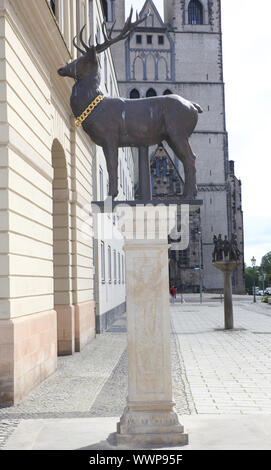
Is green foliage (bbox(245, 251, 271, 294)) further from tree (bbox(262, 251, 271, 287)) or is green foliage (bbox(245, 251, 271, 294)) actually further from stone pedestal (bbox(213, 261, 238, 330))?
stone pedestal (bbox(213, 261, 238, 330))

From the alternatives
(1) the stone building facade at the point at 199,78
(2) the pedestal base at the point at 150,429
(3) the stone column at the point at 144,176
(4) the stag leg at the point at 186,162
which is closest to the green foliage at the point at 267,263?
(1) the stone building facade at the point at 199,78

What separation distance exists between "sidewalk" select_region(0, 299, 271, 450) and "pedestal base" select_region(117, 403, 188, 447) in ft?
0.48

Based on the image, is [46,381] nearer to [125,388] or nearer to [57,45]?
[125,388]

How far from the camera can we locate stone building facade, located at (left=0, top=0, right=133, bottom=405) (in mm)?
8766

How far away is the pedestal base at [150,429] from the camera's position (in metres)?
5.90

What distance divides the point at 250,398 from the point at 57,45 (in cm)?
769

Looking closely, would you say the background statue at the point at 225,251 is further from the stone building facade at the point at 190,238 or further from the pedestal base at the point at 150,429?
the stone building facade at the point at 190,238

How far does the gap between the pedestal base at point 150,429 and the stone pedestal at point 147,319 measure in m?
0.01

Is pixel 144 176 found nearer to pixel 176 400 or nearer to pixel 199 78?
pixel 176 400

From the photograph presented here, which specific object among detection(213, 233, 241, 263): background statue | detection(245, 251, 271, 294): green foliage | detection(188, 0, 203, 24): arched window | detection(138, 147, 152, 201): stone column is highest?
detection(188, 0, 203, 24): arched window

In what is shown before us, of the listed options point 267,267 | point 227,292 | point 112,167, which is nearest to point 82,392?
point 112,167

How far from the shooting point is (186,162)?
6414 mm

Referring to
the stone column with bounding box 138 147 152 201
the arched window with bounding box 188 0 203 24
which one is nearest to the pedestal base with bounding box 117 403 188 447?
the stone column with bounding box 138 147 152 201

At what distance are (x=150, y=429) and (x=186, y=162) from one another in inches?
109
